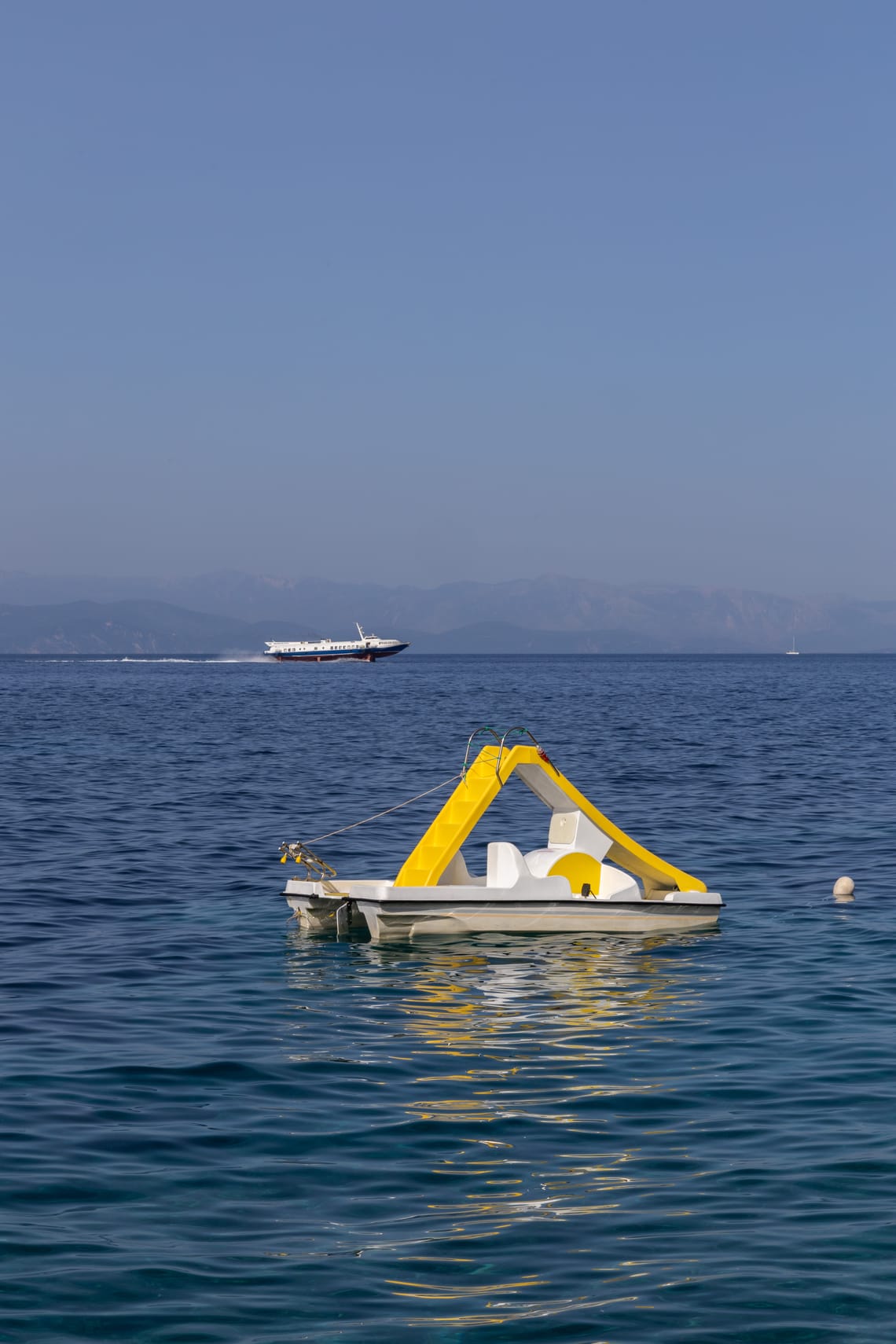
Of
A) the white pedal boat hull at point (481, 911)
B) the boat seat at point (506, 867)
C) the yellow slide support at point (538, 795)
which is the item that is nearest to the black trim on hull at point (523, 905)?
the white pedal boat hull at point (481, 911)

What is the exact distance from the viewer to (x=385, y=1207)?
9.42 meters

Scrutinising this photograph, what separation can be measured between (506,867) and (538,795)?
55.5 inches

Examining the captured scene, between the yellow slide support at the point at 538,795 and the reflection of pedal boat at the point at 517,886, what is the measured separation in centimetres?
2

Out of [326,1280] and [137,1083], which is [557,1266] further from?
[137,1083]

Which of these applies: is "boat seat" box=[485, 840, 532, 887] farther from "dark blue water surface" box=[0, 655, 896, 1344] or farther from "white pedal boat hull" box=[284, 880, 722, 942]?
"dark blue water surface" box=[0, 655, 896, 1344]

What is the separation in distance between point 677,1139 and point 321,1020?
4.74 meters

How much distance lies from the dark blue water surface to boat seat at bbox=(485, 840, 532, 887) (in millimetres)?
904

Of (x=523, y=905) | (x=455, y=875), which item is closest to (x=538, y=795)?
(x=455, y=875)

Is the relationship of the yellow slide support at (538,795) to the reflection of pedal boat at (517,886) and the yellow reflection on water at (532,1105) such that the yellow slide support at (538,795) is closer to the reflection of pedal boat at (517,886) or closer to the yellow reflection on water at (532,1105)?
the reflection of pedal boat at (517,886)

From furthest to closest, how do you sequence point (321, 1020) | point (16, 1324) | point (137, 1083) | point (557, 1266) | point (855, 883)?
1. point (855, 883)
2. point (321, 1020)
3. point (137, 1083)
4. point (557, 1266)
5. point (16, 1324)

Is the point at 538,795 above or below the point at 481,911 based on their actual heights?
above

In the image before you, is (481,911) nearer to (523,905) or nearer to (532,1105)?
(523,905)

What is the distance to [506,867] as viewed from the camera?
1928cm

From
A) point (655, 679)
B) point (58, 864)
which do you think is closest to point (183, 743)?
point (58, 864)
